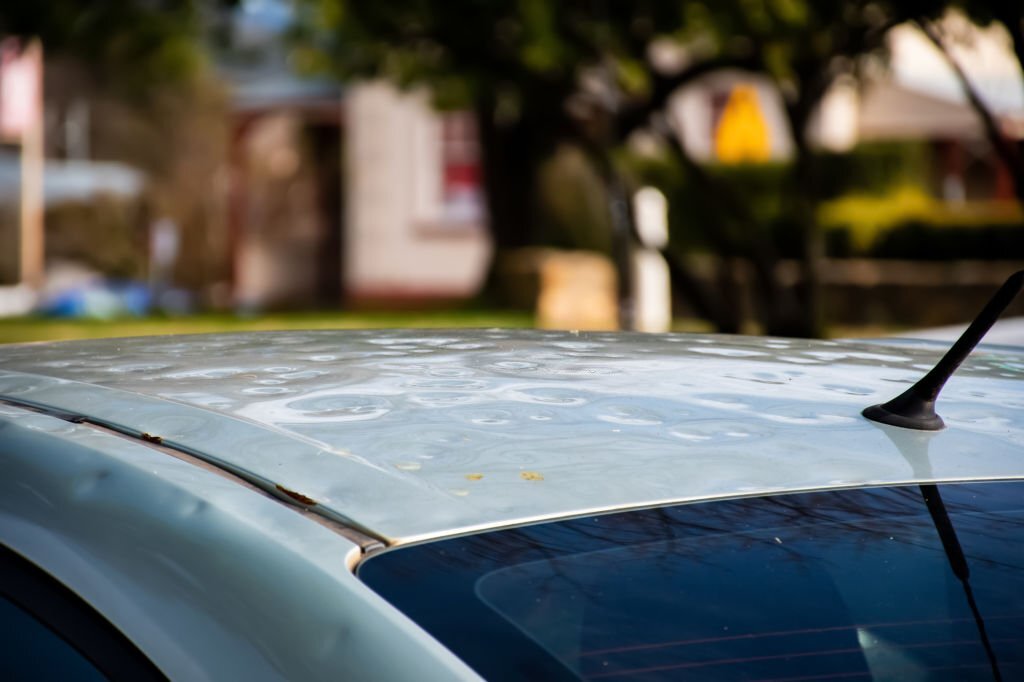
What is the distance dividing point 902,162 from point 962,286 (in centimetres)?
254

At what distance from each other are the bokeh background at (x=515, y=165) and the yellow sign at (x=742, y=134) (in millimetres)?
66

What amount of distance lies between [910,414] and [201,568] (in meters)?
0.82

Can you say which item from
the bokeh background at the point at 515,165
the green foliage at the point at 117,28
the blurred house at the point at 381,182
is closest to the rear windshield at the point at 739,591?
the bokeh background at the point at 515,165

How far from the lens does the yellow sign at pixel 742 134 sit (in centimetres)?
1931

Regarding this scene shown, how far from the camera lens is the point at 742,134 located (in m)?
19.5

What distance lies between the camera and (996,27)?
10484 millimetres

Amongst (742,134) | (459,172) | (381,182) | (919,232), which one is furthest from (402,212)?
(919,232)

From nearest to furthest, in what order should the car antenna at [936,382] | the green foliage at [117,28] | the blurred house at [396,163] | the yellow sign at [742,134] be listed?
the car antenna at [936,382] < the green foliage at [117,28] < the yellow sign at [742,134] < the blurred house at [396,163]

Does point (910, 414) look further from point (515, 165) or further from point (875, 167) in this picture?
point (875, 167)

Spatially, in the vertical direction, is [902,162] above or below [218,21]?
below

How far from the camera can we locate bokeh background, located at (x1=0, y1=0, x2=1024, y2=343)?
11656 millimetres

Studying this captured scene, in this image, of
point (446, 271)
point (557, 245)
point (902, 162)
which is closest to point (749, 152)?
point (902, 162)

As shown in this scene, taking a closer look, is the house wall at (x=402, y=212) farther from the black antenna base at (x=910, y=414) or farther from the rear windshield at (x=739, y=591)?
the rear windshield at (x=739, y=591)

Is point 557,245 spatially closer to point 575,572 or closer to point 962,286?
point 962,286
